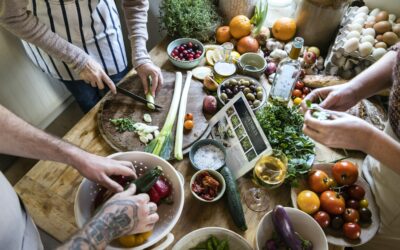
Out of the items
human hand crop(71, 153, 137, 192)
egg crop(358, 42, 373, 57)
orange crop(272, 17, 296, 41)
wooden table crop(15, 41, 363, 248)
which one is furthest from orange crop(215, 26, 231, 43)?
human hand crop(71, 153, 137, 192)

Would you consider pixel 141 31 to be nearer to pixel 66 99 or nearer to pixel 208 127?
pixel 208 127

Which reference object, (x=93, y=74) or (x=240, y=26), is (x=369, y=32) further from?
(x=93, y=74)

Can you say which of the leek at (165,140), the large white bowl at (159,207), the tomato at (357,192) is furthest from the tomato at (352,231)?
the leek at (165,140)

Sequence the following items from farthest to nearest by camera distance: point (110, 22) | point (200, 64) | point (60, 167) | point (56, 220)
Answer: point (200, 64) → point (110, 22) → point (60, 167) → point (56, 220)

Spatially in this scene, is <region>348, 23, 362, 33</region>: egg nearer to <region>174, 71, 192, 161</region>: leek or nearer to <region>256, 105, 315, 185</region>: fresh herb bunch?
<region>256, 105, 315, 185</region>: fresh herb bunch

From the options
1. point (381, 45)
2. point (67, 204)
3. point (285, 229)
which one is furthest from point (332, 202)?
point (67, 204)

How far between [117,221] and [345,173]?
0.80 m

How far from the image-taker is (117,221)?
2.73ft

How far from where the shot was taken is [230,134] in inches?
46.0

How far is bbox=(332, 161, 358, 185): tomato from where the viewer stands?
1107 mm

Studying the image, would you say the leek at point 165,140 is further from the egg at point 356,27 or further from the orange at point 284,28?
the egg at point 356,27

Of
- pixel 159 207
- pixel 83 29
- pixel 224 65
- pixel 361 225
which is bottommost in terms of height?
pixel 361 225

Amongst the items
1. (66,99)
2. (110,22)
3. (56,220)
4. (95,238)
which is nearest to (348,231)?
(95,238)

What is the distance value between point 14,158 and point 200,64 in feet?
4.95
